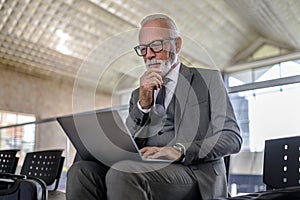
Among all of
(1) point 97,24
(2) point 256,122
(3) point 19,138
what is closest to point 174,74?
(2) point 256,122

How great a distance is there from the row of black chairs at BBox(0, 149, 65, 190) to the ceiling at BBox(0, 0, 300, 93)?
3392mm

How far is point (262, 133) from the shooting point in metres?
2.34

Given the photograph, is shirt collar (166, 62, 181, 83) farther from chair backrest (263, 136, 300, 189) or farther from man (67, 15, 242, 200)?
chair backrest (263, 136, 300, 189)

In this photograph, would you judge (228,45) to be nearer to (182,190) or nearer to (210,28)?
(210,28)

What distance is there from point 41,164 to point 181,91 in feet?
4.20

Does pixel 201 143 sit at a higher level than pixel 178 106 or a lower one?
lower

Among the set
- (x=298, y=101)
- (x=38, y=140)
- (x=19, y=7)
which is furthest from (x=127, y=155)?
(x=38, y=140)

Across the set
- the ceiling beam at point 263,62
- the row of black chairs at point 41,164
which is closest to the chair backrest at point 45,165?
the row of black chairs at point 41,164

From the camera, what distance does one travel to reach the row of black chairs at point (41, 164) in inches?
91.2

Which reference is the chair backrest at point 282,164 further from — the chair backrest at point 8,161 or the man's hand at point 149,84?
the chair backrest at point 8,161

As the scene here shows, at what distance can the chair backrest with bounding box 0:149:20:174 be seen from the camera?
246 centimetres

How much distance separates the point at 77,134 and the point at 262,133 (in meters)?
1.37

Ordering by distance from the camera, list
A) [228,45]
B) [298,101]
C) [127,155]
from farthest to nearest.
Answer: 1. [228,45]
2. [298,101]
3. [127,155]

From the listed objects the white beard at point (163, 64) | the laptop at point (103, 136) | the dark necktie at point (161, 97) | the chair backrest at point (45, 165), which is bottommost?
the chair backrest at point (45, 165)
